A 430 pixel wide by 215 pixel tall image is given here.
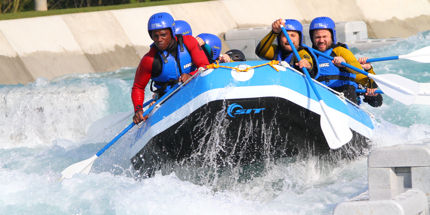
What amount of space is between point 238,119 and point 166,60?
93 cm

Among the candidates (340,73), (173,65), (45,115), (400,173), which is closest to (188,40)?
(173,65)

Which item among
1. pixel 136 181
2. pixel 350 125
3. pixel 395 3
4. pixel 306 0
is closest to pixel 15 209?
pixel 136 181

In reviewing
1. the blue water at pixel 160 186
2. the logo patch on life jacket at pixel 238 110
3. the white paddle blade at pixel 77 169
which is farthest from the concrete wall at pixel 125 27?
the logo patch on life jacket at pixel 238 110

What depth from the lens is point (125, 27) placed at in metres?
11.9

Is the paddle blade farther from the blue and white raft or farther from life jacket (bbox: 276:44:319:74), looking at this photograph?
life jacket (bbox: 276:44:319:74)

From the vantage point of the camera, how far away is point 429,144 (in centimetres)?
338

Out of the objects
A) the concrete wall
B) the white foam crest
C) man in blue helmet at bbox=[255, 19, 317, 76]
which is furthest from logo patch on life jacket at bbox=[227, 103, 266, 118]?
the concrete wall

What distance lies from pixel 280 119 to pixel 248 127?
0.74 feet

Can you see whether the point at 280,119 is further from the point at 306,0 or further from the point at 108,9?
the point at 306,0

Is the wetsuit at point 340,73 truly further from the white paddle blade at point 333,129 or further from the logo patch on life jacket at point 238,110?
the logo patch on life jacket at point 238,110

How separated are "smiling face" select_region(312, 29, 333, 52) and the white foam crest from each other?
377 cm

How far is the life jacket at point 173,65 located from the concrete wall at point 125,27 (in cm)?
555

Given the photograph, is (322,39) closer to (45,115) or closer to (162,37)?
(162,37)

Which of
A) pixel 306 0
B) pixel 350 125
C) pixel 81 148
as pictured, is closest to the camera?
pixel 350 125
